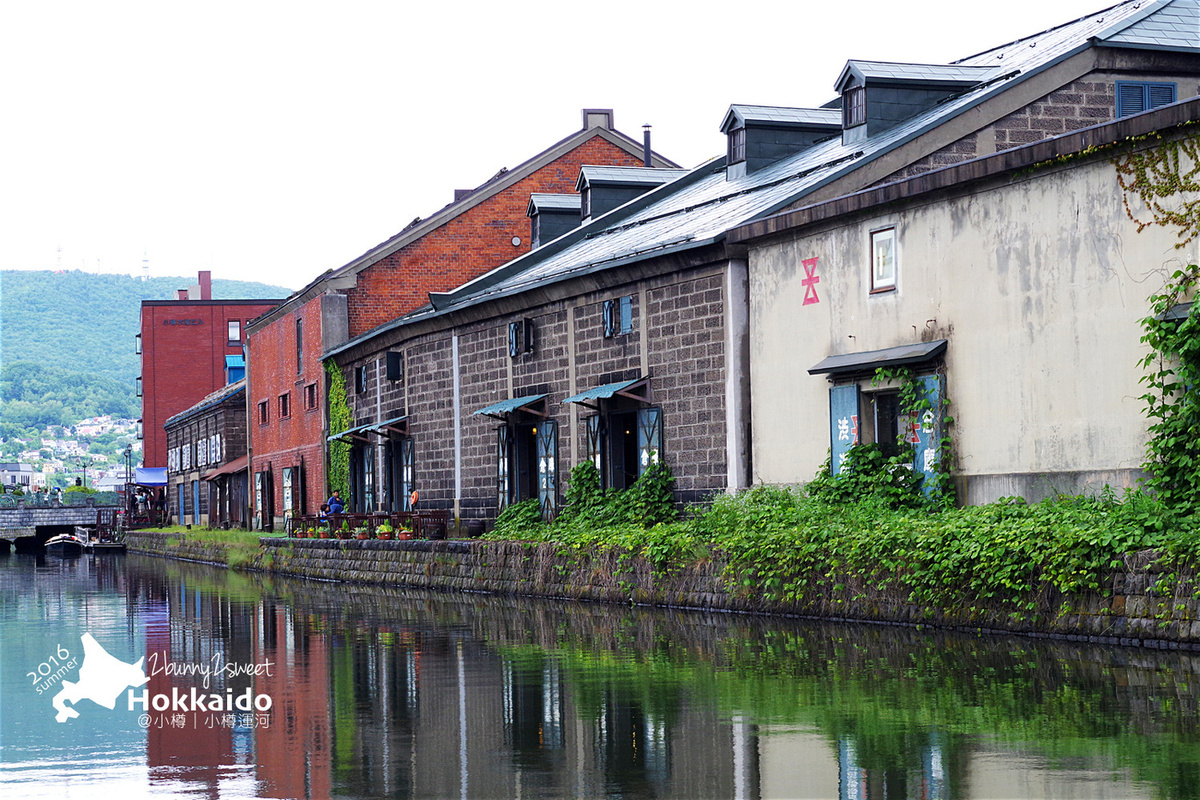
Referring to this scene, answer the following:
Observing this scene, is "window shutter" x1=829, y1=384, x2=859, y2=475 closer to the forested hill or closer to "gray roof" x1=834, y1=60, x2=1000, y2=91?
"gray roof" x1=834, y1=60, x2=1000, y2=91

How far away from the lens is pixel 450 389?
34469mm

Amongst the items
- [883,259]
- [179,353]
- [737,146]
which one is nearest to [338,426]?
[737,146]

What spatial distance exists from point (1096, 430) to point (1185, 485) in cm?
185

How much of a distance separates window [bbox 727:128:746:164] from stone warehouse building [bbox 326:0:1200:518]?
0.24 ft

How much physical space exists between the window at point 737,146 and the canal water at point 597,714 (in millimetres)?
15965

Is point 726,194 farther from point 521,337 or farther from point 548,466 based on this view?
point 548,466

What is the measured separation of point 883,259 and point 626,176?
18.2m

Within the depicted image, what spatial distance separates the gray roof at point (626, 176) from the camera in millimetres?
38219

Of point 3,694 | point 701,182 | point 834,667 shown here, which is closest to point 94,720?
point 3,694

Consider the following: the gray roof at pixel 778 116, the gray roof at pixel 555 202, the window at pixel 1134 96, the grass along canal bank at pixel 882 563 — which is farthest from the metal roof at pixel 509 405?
the window at pixel 1134 96

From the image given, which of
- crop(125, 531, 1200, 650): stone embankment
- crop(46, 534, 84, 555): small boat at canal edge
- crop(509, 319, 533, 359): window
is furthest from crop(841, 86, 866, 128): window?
crop(46, 534, 84, 555): small boat at canal edge

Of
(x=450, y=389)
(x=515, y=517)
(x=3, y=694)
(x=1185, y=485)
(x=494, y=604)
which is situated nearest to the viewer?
(x=3, y=694)

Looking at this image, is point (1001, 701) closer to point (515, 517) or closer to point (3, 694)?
point (3, 694)

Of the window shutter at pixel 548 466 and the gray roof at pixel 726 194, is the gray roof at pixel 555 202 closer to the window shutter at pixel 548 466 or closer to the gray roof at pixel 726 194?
the gray roof at pixel 726 194
